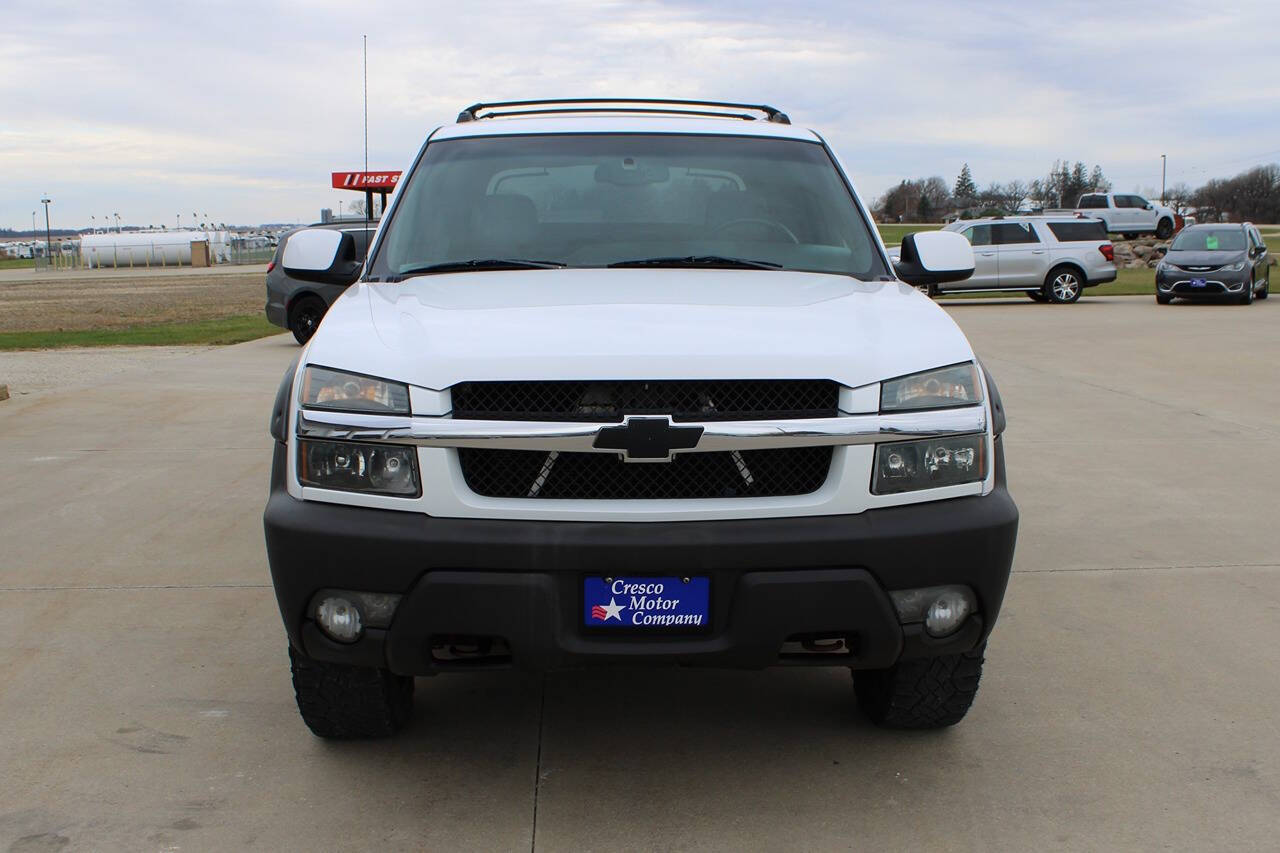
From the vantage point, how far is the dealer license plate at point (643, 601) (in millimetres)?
2871

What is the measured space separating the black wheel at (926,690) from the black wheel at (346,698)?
1340 mm

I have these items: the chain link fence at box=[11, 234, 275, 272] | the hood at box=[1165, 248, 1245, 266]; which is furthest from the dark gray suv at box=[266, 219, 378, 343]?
the chain link fence at box=[11, 234, 275, 272]

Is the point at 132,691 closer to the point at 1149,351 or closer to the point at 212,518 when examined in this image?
the point at 212,518

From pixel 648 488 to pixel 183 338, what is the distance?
16230 millimetres

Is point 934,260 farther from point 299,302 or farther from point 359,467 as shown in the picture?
point 299,302

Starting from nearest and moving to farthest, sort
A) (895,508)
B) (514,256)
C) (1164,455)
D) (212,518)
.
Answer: (895,508) < (514,256) < (212,518) < (1164,455)

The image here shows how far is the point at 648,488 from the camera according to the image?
9.70ft

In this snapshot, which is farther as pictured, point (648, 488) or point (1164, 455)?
point (1164, 455)

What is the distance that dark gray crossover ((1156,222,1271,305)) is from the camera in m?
23.1

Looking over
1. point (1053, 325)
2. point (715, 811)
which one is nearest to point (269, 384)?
point (715, 811)

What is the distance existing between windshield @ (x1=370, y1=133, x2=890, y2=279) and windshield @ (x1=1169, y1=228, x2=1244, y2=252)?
22.1 meters

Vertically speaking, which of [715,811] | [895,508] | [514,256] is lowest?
[715,811]

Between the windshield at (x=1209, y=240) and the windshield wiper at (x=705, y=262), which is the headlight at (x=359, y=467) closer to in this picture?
the windshield wiper at (x=705, y=262)

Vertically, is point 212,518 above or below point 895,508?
below
